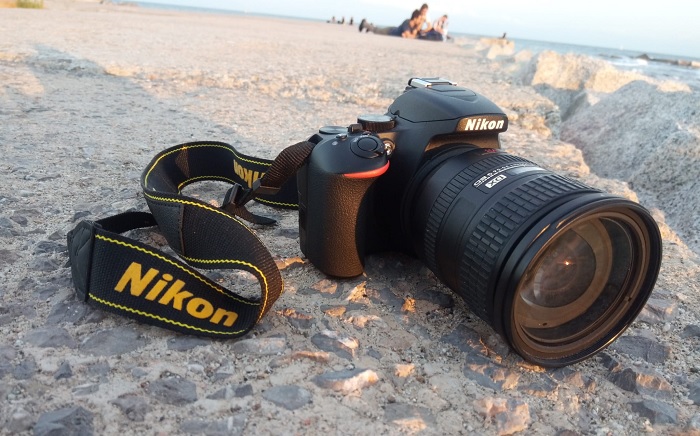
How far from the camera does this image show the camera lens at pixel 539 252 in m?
1.04

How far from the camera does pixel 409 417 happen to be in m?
1.04

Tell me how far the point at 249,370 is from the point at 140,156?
4.80ft

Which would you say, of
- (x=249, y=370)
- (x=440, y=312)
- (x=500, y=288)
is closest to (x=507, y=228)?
(x=500, y=288)

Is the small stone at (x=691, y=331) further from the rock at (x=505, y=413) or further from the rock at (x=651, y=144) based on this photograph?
the rock at (x=651, y=144)

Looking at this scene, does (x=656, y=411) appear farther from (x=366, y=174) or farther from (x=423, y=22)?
(x=423, y=22)

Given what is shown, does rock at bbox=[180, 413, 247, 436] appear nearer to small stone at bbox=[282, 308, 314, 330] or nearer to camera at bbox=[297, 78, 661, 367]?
small stone at bbox=[282, 308, 314, 330]

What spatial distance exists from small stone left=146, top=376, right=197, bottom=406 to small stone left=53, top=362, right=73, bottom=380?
162 millimetres

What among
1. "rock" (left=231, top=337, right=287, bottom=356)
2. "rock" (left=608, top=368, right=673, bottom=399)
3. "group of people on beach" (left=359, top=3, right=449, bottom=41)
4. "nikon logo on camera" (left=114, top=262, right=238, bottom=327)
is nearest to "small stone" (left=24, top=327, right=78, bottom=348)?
"nikon logo on camera" (left=114, top=262, right=238, bottom=327)

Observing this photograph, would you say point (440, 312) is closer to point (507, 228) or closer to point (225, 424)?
point (507, 228)

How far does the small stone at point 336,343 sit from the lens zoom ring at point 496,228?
0.29 metres

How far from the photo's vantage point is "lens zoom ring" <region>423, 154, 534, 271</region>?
4.14 ft

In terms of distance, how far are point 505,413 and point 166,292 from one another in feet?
2.57

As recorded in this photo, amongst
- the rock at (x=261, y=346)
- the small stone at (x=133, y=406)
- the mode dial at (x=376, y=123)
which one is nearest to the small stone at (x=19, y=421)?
the small stone at (x=133, y=406)

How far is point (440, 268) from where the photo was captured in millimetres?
1275
